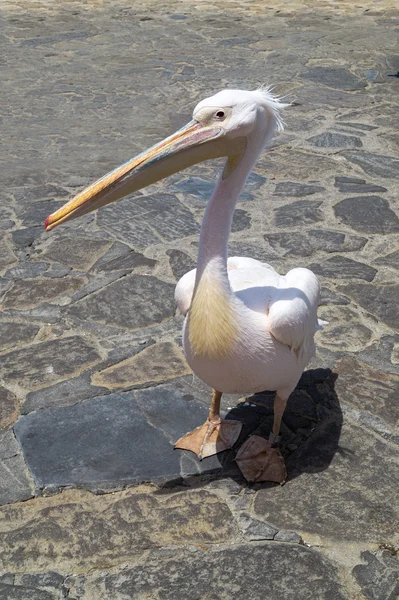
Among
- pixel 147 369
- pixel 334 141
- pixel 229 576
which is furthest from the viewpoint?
pixel 334 141

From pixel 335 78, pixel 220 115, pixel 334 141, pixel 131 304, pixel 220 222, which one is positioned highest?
pixel 220 115

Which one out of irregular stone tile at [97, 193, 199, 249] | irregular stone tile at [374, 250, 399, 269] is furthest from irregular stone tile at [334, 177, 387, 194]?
irregular stone tile at [97, 193, 199, 249]

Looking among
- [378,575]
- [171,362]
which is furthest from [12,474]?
[378,575]

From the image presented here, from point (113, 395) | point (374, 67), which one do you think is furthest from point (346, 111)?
point (113, 395)

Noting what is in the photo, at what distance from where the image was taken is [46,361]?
164 inches

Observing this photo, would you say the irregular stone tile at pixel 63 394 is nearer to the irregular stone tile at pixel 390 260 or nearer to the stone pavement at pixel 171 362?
the stone pavement at pixel 171 362

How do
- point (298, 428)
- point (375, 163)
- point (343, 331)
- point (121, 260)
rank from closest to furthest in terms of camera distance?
point (298, 428)
point (343, 331)
point (121, 260)
point (375, 163)

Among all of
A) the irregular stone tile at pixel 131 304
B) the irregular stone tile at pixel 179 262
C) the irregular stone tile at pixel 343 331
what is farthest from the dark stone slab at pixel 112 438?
the irregular stone tile at pixel 179 262

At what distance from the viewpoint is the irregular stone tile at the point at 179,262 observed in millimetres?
4980

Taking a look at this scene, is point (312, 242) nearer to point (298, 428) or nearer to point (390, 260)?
point (390, 260)

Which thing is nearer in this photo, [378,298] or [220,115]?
[220,115]

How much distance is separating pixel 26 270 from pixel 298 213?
1965 mm

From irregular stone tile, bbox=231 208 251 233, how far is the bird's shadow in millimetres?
1733

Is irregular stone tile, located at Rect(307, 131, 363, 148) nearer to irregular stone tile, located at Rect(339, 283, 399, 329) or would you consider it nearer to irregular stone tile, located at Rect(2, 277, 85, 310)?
irregular stone tile, located at Rect(339, 283, 399, 329)
